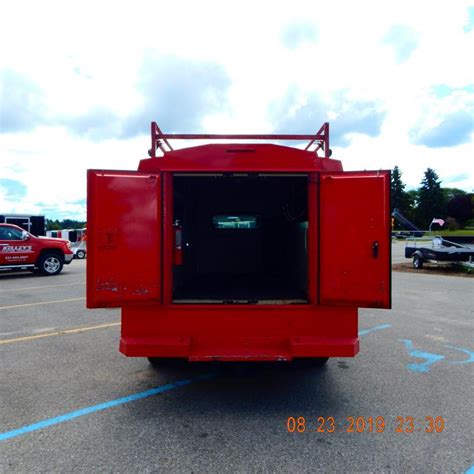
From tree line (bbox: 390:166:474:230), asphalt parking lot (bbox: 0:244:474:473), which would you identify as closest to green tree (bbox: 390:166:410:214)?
tree line (bbox: 390:166:474:230)

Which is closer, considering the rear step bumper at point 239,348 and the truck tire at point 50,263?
the rear step bumper at point 239,348

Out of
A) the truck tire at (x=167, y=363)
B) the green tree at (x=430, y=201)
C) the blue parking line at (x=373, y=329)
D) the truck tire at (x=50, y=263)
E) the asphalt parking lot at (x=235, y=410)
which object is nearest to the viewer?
the asphalt parking lot at (x=235, y=410)

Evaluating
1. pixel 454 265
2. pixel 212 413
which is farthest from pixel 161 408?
pixel 454 265

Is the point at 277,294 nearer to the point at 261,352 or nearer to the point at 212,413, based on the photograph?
the point at 261,352

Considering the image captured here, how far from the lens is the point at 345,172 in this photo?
3.62 metres

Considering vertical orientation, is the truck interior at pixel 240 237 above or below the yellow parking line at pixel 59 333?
above

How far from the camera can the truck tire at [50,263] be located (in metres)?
15.2

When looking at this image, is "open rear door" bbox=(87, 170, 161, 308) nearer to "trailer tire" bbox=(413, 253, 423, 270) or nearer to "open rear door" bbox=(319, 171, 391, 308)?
"open rear door" bbox=(319, 171, 391, 308)

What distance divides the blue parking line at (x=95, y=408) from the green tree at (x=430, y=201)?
82.1m

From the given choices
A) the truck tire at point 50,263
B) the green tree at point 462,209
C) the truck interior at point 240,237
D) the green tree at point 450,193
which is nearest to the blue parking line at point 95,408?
the truck interior at point 240,237

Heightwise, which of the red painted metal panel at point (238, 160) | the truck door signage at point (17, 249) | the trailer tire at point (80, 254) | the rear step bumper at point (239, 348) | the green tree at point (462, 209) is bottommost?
the trailer tire at point (80, 254)

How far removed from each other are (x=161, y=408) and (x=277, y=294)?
1839 millimetres

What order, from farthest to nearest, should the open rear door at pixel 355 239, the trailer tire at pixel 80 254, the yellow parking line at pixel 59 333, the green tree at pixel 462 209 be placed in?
the green tree at pixel 462 209 < the trailer tire at pixel 80 254 < the yellow parking line at pixel 59 333 < the open rear door at pixel 355 239
